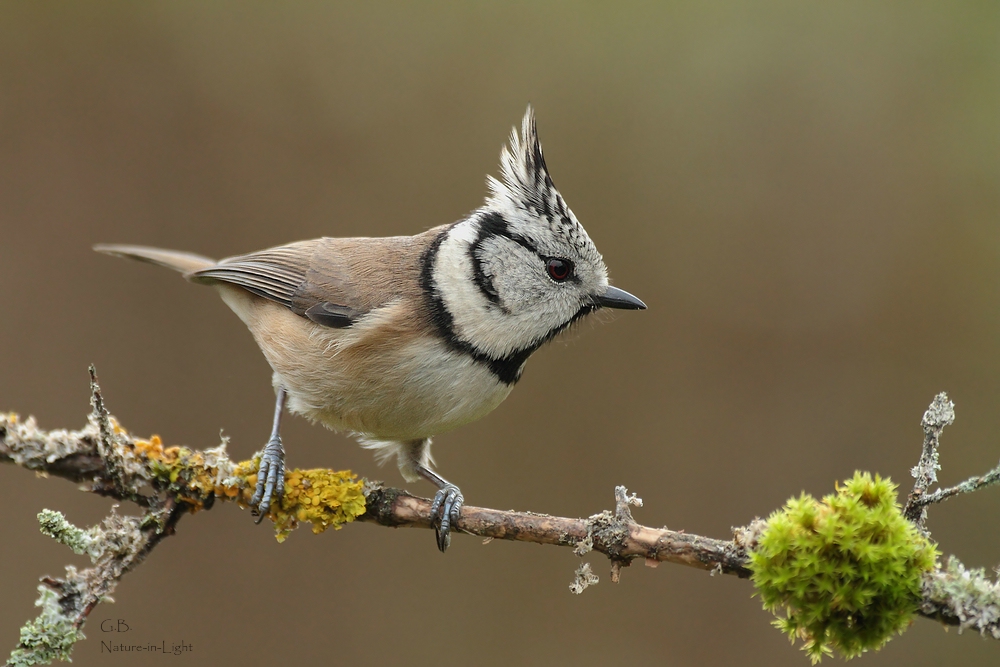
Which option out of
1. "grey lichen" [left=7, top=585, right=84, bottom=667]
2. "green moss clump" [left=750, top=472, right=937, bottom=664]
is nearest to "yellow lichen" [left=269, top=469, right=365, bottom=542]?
"grey lichen" [left=7, top=585, right=84, bottom=667]

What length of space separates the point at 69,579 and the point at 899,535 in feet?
8.41

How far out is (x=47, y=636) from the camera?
8.05 feet

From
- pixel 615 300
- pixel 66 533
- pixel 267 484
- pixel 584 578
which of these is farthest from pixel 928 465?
pixel 66 533

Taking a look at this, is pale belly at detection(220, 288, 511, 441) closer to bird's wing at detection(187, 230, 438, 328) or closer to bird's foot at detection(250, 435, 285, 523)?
bird's wing at detection(187, 230, 438, 328)

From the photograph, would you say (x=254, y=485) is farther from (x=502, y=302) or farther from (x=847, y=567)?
(x=847, y=567)

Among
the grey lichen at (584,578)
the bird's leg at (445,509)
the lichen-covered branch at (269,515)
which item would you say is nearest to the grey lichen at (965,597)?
the lichen-covered branch at (269,515)

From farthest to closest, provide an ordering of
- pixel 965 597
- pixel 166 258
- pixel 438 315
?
pixel 166 258
pixel 438 315
pixel 965 597

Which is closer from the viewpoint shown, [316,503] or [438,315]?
[316,503]

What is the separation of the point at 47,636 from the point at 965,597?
268 centimetres

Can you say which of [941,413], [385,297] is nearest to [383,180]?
[385,297]

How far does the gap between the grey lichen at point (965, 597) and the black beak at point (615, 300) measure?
1.82 meters

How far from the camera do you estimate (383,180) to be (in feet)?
19.0

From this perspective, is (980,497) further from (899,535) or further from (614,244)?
(899,535)

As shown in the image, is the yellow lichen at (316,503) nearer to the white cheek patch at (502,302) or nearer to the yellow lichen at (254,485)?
the yellow lichen at (254,485)
